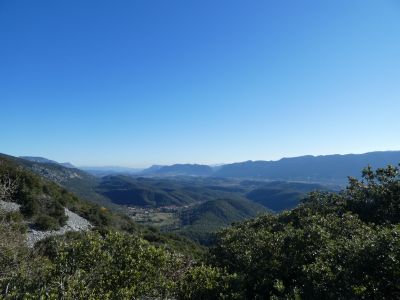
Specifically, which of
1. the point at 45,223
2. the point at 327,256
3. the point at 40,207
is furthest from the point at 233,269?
the point at 40,207

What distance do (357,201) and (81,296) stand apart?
2871 cm

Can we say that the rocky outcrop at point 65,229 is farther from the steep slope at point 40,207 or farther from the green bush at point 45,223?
the green bush at point 45,223

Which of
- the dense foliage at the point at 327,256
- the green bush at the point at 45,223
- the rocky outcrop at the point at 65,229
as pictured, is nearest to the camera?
the dense foliage at the point at 327,256

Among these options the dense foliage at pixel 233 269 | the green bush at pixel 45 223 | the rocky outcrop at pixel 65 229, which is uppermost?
the dense foliage at pixel 233 269

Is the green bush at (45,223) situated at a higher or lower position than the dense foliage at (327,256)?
lower

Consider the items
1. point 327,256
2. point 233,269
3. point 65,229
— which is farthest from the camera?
point 65,229

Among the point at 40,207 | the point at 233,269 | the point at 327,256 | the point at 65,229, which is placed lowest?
the point at 65,229

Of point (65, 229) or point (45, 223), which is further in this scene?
point (65, 229)

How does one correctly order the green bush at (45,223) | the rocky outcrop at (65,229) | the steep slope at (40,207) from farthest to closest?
the steep slope at (40,207), the green bush at (45,223), the rocky outcrop at (65,229)

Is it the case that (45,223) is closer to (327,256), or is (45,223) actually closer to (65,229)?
(65,229)

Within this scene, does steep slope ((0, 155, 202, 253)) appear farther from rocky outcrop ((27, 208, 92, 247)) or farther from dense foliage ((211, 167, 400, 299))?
dense foliage ((211, 167, 400, 299))

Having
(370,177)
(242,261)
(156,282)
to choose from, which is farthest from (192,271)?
(370,177)

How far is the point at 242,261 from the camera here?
19.9 metres

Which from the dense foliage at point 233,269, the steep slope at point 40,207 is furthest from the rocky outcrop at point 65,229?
the dense foliage at point 233,269
